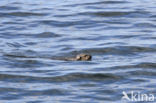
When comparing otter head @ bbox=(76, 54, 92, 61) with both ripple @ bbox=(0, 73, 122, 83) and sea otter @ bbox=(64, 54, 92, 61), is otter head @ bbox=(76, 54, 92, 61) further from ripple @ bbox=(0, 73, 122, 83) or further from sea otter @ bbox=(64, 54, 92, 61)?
ripple @ bbox=(0, 73, 122, 83)

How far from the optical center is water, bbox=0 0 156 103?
1271 centimetres

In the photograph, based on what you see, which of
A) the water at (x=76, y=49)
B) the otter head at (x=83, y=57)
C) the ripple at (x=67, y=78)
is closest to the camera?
the water at (x=76, y=49)

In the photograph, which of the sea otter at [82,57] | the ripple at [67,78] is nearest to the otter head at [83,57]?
the sea otter at [82,57]

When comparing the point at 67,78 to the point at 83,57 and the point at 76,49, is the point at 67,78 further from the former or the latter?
the point at 76,49

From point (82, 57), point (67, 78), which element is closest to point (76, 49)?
point (82, 57)

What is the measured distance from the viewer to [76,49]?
1628cm

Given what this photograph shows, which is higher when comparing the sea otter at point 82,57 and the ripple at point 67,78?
the sea otter at point 82,57

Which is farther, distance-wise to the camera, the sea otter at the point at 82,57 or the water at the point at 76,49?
the sea otter at the point at 82,57

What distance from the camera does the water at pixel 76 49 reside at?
12711mm

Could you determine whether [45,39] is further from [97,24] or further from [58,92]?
[58,92]

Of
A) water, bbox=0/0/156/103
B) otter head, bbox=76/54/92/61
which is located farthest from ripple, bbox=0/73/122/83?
otter head, bbox=76/54/92/61

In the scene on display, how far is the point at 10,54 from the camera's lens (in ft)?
51.2

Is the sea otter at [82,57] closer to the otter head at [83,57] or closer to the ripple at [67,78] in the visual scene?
the otter head at [83,57]

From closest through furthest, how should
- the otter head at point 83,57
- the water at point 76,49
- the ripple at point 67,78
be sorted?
the water at point 76,49, the ripple at point 67,78, the otter head at point 83,57
